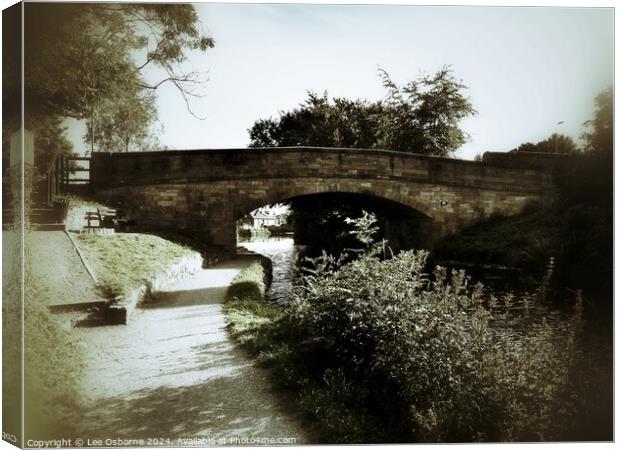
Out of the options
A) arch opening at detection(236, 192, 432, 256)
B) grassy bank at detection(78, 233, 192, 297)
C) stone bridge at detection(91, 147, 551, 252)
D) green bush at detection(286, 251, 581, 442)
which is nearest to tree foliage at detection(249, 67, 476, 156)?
stone bridge at detection(91, 147, 551, 252)

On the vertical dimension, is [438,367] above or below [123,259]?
below

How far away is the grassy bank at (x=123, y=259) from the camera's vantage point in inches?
220

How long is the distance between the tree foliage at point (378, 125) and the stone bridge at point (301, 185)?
932mm

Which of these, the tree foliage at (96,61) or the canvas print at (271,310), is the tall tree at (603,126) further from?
the tree foliage at (96,61)

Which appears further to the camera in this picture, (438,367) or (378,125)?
(378,125)

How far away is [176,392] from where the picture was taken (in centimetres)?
381

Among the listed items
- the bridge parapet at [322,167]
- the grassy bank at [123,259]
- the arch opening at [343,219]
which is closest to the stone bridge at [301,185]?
the bridge parapet at [322,167]

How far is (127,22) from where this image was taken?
4.32 m

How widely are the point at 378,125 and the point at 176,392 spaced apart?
13816mm

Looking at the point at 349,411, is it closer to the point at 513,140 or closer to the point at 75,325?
the point at 75,325

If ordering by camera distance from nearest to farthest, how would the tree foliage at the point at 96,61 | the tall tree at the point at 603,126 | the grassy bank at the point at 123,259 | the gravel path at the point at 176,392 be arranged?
the gravel path at the point at 176,392 < the tree foliage at the point at 96,61 < the tall tree at the point at 603,126 < the grassy bank at the point at 123,259

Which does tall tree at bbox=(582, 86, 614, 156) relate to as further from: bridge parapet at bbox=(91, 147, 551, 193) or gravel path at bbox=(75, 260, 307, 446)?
bridge parapet at bbox=(91, 147, 551, 193)

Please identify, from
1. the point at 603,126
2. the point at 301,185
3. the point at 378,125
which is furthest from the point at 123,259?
the point at 378,125

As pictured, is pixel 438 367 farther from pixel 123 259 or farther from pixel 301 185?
pixel 301 185
